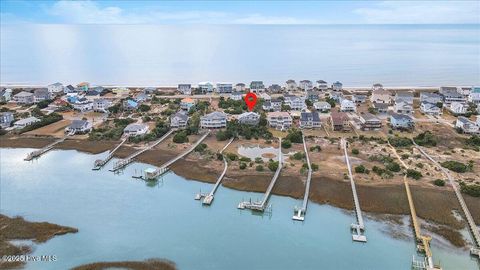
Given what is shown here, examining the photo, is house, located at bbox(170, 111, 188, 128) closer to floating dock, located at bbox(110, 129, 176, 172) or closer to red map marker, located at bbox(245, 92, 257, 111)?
floating dock, located at bbox(110, 129, 176, 172)

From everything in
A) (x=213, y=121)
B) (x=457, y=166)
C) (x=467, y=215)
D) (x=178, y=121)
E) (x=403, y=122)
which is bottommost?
(x=467, y=215)

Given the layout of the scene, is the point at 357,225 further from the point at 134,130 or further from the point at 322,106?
the point at 322,106

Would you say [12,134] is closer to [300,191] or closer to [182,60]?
[300,191]

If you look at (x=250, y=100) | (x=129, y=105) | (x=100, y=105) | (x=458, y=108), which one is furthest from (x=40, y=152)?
(x=458, y=108)

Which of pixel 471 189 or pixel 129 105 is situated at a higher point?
pixel 129 105

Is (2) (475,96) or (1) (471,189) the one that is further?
(2) (475,96)

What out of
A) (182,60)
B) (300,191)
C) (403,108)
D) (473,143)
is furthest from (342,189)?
(182,60)

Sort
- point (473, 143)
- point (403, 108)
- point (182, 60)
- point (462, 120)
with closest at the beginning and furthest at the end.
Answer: point (473, 143) → point (462, 120) → point (403, 108) → point (182, 60)
